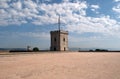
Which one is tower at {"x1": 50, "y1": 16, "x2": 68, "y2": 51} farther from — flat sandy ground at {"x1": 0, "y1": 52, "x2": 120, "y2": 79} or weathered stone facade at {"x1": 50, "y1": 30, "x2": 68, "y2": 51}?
flat sandy ground at {"x1": 0, "y1": 52, "x2": 120, "y2": 79}

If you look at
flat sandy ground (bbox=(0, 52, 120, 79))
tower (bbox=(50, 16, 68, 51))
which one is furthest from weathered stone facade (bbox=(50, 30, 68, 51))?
flat sandy ground (bbox=(0, 52, 120, 79))

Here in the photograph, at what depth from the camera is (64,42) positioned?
2078 inches

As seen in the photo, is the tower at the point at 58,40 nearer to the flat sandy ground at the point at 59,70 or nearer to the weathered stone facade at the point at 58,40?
the weathered stone facade at the point at 58,40

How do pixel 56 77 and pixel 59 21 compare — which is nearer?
pixel 56 77

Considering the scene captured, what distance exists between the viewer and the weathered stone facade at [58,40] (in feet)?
166

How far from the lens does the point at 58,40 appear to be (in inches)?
1996

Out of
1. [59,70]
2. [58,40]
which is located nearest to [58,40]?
[58,40]

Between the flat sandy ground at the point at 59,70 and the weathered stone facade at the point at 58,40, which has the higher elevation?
the weathered stone facade at the point at 58,40

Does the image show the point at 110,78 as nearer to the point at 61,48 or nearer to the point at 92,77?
the point at 92,77

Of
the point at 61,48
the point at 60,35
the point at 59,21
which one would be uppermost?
the point at 59,21

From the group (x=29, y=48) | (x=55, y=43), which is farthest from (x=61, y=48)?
(x=29, y=48)

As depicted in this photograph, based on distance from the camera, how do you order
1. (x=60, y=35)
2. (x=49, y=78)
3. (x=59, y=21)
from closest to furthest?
(x=49, y=78) → (x=60, y=35) → (x=59, y=21)

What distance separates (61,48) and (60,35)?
3.32 m

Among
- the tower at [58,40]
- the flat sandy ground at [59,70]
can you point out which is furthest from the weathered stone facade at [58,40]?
the flat sandy ground at [59,70]
